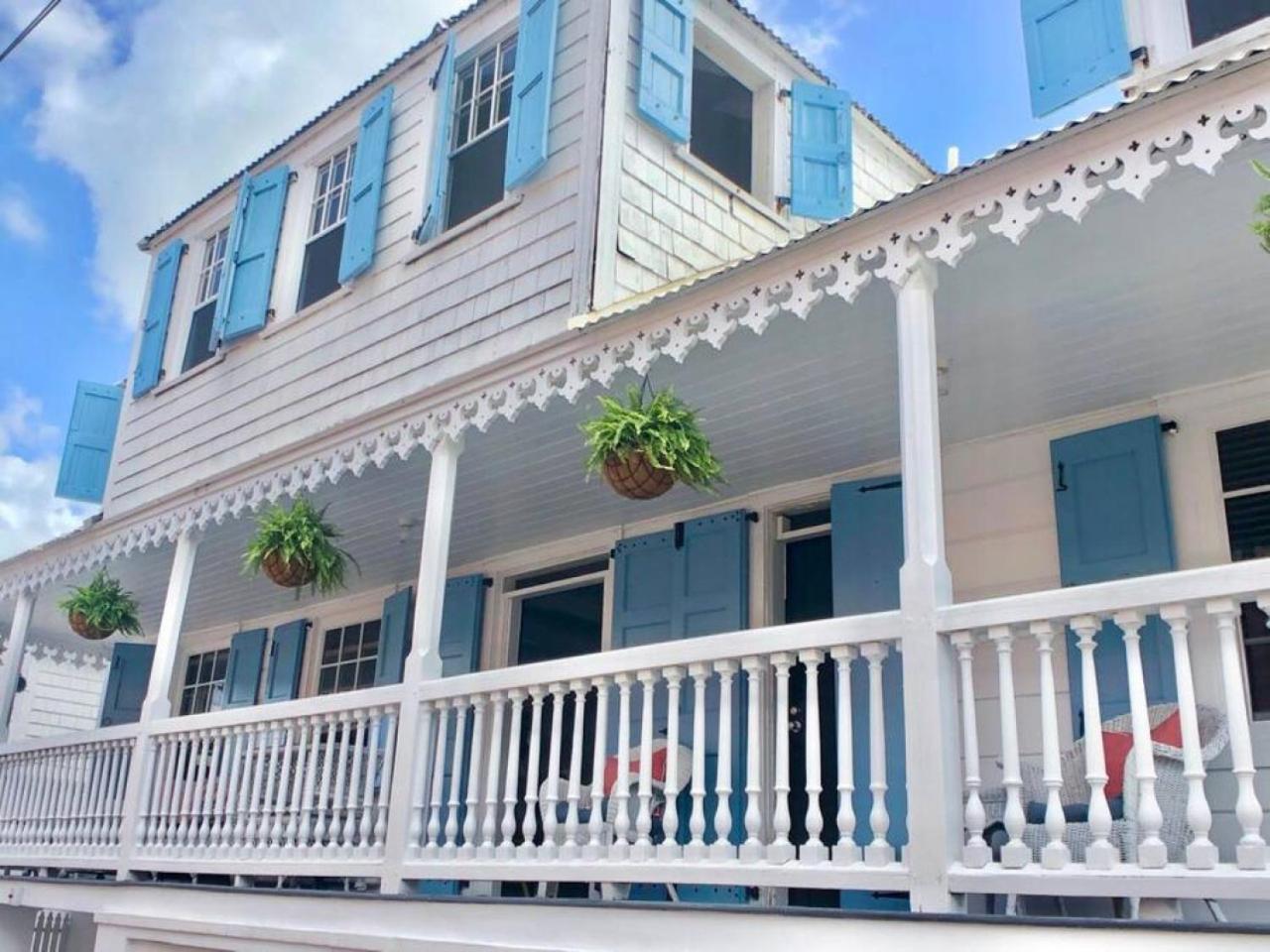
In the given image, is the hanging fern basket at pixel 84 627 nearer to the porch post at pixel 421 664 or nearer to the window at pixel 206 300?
the window at pixel 206 300

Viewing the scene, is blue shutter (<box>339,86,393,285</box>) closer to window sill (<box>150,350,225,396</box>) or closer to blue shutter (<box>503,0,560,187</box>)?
blue shutter (<box>503,0,560,187</box>)

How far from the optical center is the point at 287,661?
990 cm

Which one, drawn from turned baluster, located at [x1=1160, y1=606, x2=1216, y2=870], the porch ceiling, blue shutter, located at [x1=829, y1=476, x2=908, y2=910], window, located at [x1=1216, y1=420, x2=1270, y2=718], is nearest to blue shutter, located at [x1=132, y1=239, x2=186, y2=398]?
the porch ceiling

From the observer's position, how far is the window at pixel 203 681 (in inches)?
445

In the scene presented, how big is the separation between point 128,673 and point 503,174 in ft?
23.1

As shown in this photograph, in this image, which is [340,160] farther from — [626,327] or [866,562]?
[866,562]

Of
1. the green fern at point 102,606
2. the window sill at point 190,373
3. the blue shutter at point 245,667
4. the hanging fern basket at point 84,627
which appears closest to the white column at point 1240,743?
the window sill at point 190,373

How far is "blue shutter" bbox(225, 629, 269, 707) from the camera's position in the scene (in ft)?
33.9

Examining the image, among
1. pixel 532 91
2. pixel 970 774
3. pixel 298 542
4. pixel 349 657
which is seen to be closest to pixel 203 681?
pixel 349 657

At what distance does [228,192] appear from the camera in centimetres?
987

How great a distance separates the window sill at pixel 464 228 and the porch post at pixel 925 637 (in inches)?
140

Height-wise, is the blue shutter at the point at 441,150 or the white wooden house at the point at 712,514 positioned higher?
the blue shutter at the point at 441,150

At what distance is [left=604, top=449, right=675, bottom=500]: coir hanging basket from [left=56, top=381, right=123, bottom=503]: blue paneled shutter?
23.1 feet

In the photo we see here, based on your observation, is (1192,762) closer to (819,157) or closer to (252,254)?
(819,157)
